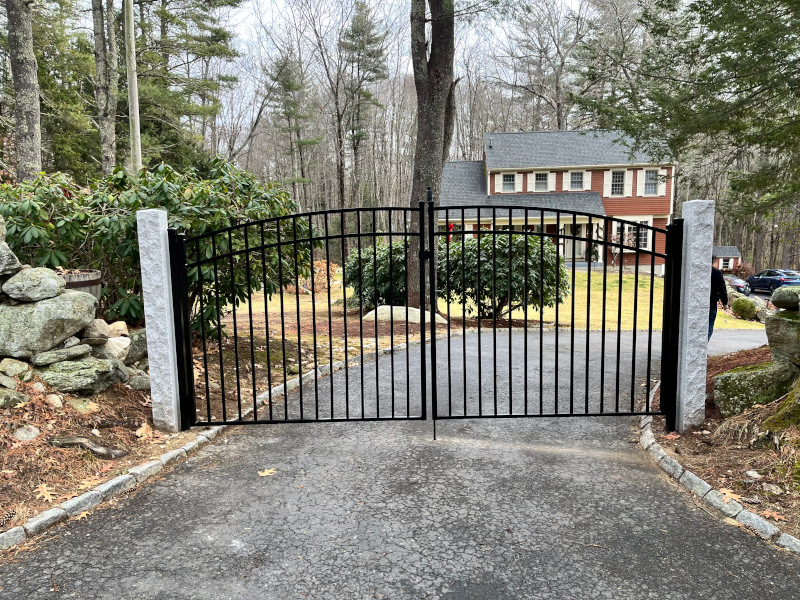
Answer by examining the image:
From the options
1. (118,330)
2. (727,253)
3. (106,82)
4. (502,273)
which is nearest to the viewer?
(118,330)

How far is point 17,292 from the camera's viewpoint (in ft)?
18.0

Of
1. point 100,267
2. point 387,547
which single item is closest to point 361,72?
point 100,267

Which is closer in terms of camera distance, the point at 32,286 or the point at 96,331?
the point at 32,286

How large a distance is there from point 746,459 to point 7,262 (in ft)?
22.7

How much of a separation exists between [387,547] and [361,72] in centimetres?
3055

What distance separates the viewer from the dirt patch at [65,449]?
397 centimetres

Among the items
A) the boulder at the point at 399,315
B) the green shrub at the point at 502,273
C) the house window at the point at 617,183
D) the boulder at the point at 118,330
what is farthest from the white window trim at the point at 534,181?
the boulder at the point at 118,330

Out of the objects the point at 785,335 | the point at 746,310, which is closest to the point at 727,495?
the point at 785,335

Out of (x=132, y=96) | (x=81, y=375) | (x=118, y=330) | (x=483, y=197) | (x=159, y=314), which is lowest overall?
(x=81, y=375)

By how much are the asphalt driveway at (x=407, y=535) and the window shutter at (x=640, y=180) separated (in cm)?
3211

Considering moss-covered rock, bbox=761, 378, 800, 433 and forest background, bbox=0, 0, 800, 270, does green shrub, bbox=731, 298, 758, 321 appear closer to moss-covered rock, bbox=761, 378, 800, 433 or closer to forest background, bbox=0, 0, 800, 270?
forest background, bbox=0, 0, 800, 270

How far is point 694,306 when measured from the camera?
196 inches

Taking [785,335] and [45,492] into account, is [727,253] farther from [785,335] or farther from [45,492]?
[45,492]

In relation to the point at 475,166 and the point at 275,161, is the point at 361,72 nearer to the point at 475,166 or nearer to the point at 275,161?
the point at 475,166
